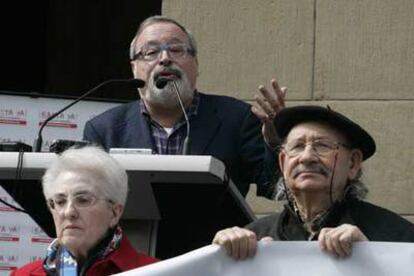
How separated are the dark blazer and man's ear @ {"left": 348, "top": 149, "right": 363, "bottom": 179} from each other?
658 millimetres

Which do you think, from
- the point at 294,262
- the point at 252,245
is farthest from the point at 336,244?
the point at 252,245

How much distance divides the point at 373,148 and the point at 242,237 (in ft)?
2.63

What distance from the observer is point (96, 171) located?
15.2ft

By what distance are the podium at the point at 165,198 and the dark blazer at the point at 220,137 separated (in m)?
0.56

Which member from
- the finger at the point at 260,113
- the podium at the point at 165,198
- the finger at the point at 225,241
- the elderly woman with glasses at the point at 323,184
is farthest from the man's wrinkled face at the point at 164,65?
the finger at the point at 225,241

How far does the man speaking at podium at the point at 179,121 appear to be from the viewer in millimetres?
5586

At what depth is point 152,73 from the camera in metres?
5.67

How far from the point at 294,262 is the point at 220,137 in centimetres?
139

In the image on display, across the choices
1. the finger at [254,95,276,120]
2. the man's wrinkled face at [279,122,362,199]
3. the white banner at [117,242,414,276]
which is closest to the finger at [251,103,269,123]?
the finger at [254,95,276,120]

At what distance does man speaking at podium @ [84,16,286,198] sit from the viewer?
220 inches

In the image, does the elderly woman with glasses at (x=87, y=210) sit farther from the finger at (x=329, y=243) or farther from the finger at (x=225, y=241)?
the finger at (x=329, y=243)

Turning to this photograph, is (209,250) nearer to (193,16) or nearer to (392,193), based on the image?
(392,193)

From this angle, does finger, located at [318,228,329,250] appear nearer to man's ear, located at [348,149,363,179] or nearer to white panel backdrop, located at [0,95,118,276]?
man's ear, located at [348,149,363,179]

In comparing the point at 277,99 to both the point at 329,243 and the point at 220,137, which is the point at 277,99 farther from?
the point at 329,243
